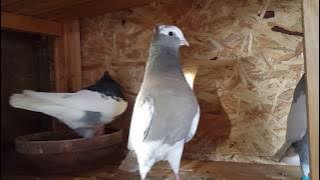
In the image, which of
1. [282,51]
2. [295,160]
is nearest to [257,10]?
[282,51]

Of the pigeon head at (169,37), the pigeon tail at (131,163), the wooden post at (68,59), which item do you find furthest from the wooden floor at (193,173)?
the pigeon head at (169,37)

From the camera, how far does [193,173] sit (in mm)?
721

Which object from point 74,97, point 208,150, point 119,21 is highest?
point 119,21

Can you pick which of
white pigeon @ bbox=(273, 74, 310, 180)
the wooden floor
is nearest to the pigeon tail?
the wooden floor

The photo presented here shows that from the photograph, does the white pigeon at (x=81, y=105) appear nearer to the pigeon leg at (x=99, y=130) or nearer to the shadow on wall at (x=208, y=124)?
the pigeon leg at (x=99, y=130)

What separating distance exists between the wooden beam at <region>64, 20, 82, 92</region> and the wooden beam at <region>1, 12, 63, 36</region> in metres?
0.04

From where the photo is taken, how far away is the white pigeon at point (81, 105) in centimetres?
69

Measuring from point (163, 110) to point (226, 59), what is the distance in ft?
0.93

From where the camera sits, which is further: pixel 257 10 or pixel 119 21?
pixel 119 21

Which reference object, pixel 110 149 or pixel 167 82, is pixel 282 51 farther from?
pixel 110 149

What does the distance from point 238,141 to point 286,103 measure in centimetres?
14

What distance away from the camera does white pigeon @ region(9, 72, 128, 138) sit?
27.1 inches

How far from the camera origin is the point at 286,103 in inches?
29.0

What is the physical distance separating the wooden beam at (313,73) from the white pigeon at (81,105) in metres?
0.44
